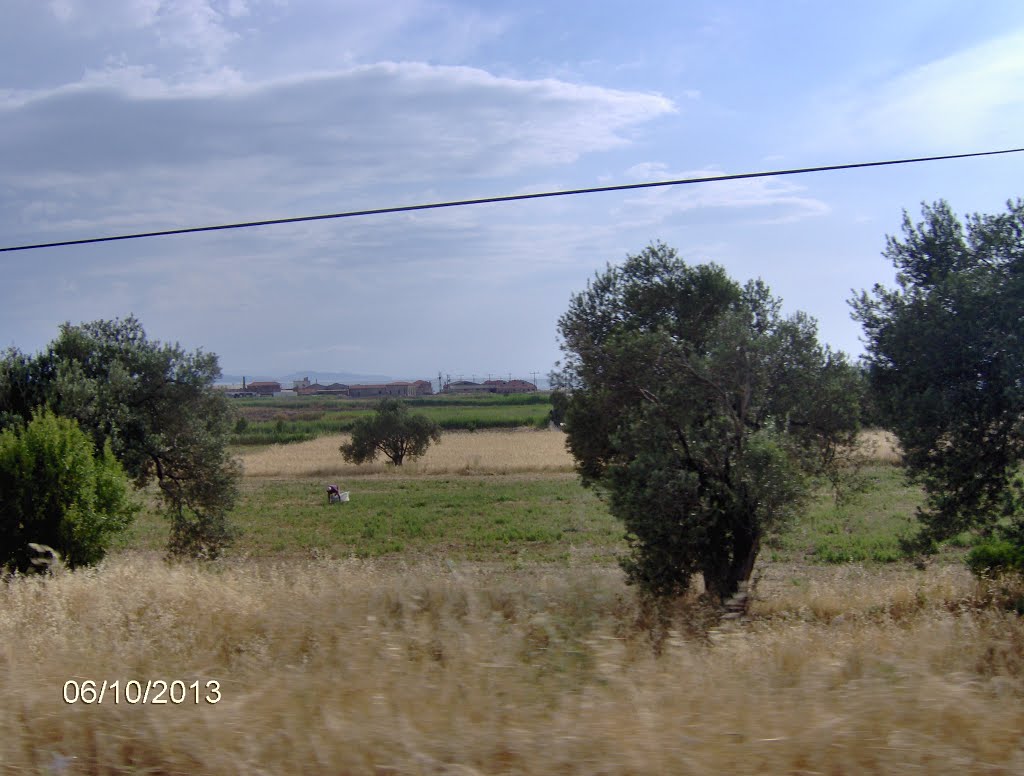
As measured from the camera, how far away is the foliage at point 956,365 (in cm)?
963

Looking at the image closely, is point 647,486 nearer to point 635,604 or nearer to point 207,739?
point 635,604

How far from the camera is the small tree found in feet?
155

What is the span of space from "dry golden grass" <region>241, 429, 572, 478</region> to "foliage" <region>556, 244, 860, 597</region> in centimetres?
3092

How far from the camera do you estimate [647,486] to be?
10.0 m

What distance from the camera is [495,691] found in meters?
4.43

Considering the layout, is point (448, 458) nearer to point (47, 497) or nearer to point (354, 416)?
point (354, 416)

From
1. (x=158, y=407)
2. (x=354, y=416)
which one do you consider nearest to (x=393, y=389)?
(x=354, y=416)

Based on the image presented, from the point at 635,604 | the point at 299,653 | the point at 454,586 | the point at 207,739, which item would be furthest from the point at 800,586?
the point at 207,739

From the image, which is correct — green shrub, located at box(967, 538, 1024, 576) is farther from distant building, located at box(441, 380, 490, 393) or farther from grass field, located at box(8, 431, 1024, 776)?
distant building, located at box(441, 380, 490, 393)

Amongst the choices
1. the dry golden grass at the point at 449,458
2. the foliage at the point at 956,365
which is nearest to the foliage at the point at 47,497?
the foliage at the point at 956,365

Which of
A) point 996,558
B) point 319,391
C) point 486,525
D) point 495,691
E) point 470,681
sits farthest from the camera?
point 319,391

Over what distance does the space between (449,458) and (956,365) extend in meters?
39.6

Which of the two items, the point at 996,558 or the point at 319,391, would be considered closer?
the point at 996,558
